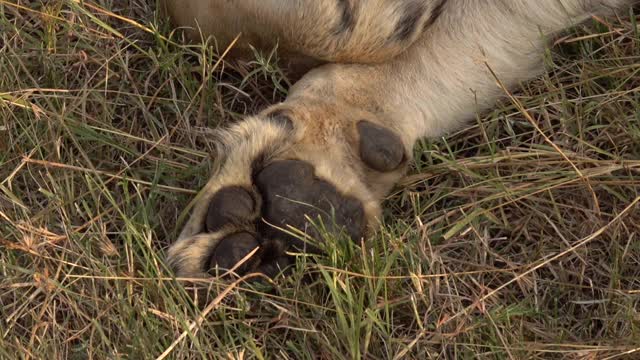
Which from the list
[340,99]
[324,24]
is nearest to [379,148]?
[340,99]

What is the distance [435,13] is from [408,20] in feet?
0.26

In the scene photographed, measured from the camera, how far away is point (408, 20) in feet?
6.55

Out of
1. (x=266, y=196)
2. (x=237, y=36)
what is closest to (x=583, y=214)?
(x=266, y=196)

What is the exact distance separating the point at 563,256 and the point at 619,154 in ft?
0.91

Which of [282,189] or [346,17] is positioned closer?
[282,189]

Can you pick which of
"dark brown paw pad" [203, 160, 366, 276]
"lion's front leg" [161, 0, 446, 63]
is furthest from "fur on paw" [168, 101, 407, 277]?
"lion's front leg" [161, 0, 446, 63]

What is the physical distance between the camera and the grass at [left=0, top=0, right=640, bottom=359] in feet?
5.72

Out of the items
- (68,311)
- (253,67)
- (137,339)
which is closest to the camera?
(137,339)

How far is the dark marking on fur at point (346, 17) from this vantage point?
6.37ft

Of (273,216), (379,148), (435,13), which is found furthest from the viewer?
(435,13)

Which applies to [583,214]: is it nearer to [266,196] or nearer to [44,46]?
[266,196]

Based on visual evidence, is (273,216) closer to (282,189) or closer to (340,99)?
(282,189)

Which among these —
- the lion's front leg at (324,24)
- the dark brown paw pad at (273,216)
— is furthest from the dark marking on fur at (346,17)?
the dark brown paw pad at (273,216)

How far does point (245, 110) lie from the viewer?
2203 mm
